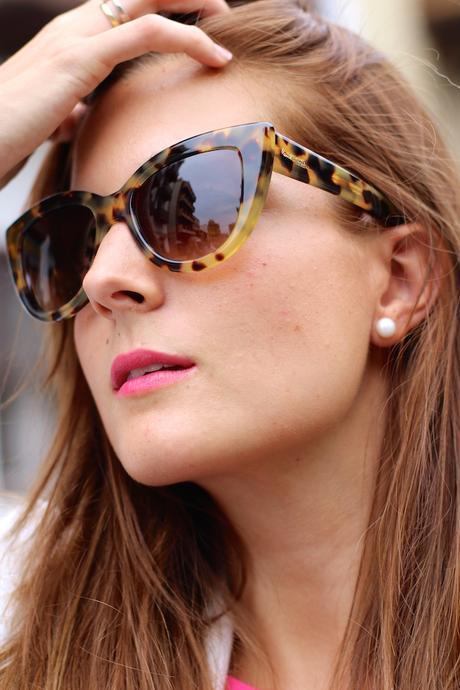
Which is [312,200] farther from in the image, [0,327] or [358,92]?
[0,327]

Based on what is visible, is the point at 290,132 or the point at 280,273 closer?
the point at 280,273

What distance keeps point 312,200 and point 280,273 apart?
21 cm

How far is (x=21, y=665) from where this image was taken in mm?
1937

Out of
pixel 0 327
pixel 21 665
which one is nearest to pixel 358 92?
pixel 21 665

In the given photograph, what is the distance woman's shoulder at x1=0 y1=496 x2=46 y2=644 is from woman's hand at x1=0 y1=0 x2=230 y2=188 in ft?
3.32

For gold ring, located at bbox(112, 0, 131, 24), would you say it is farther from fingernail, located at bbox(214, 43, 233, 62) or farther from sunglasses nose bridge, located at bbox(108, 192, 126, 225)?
sunglasses nose bridge, located at bbox(108, 192, 126, 225)

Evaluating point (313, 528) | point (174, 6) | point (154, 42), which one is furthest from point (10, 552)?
point (174, 6)

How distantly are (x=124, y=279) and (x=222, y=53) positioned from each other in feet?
2.06

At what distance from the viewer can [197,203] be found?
177 cm

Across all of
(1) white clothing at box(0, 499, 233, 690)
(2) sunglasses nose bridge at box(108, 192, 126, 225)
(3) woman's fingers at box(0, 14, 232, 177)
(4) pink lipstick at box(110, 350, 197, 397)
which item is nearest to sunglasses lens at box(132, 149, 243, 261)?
(2) sunglasses nose bridge at box(108, 192, 126, 225)

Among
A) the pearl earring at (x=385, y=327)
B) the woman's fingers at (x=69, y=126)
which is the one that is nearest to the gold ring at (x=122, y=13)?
the woman's fingers at (x=69, y=126)

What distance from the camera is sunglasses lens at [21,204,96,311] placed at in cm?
203

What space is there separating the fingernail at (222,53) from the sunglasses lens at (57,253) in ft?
1.62

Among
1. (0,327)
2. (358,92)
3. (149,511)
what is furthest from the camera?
(0,327)
